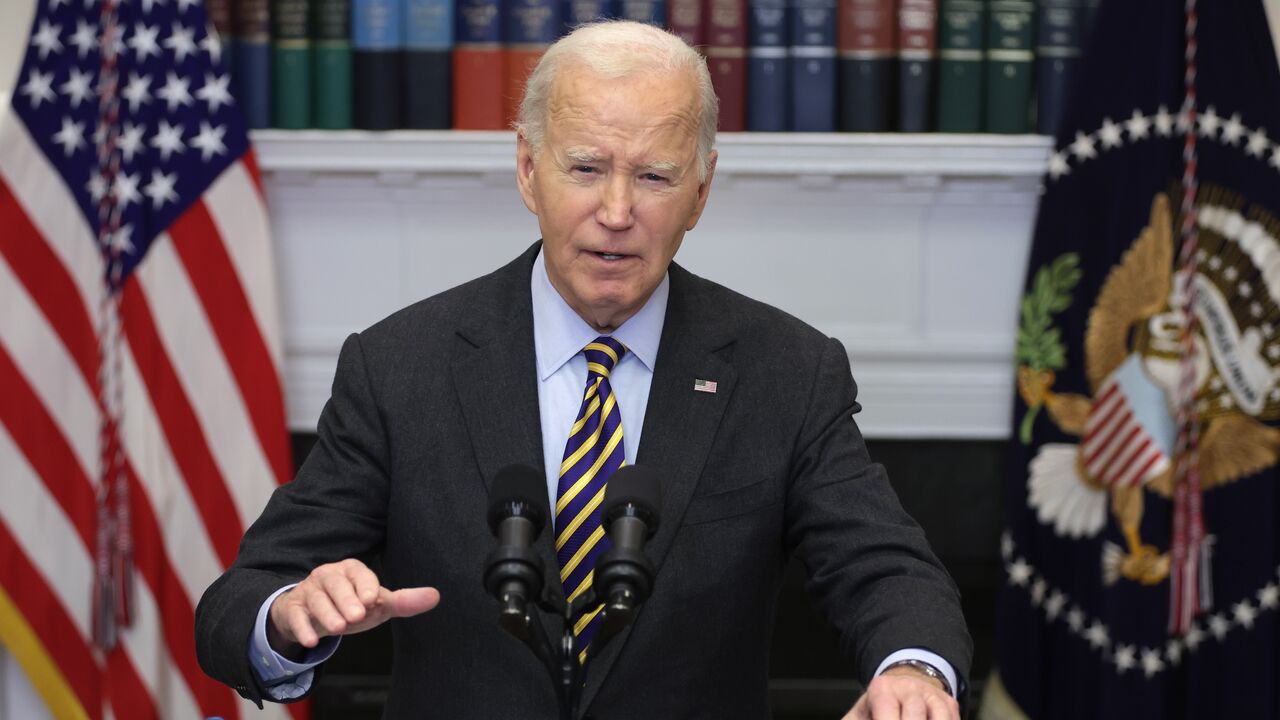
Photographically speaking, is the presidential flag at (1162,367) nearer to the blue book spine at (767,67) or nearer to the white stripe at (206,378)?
the blue book spine at (767,67)

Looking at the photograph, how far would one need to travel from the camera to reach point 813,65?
332cm

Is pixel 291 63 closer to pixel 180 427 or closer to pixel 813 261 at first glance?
pixel 180 427

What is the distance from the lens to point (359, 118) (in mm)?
3377

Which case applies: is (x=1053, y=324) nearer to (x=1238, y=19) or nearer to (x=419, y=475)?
(x=1238, y=19)

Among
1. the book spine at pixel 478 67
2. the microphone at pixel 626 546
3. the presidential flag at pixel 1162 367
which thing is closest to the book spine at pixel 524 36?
the book spine at pixel 478 67

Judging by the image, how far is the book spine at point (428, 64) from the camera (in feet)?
10.8

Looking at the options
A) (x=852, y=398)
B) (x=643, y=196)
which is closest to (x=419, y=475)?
(x=643, y=196)

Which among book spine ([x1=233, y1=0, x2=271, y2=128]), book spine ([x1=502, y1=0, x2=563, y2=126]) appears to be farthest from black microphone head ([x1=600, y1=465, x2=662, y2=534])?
book spine ([x1=233, y1=0, x2=271, y2=128])

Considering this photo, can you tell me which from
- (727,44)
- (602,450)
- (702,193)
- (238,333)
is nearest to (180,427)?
(238,333)

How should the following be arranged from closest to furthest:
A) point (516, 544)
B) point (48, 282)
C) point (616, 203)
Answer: point (516, 544) < point (616, 203) < point (48, 282)

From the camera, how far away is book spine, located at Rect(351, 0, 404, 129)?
329 centimetres

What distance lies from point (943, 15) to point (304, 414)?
1.76m

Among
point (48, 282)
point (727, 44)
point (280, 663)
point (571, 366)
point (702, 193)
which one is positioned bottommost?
point (280, 663)

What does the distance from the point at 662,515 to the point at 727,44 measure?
1658 mm
